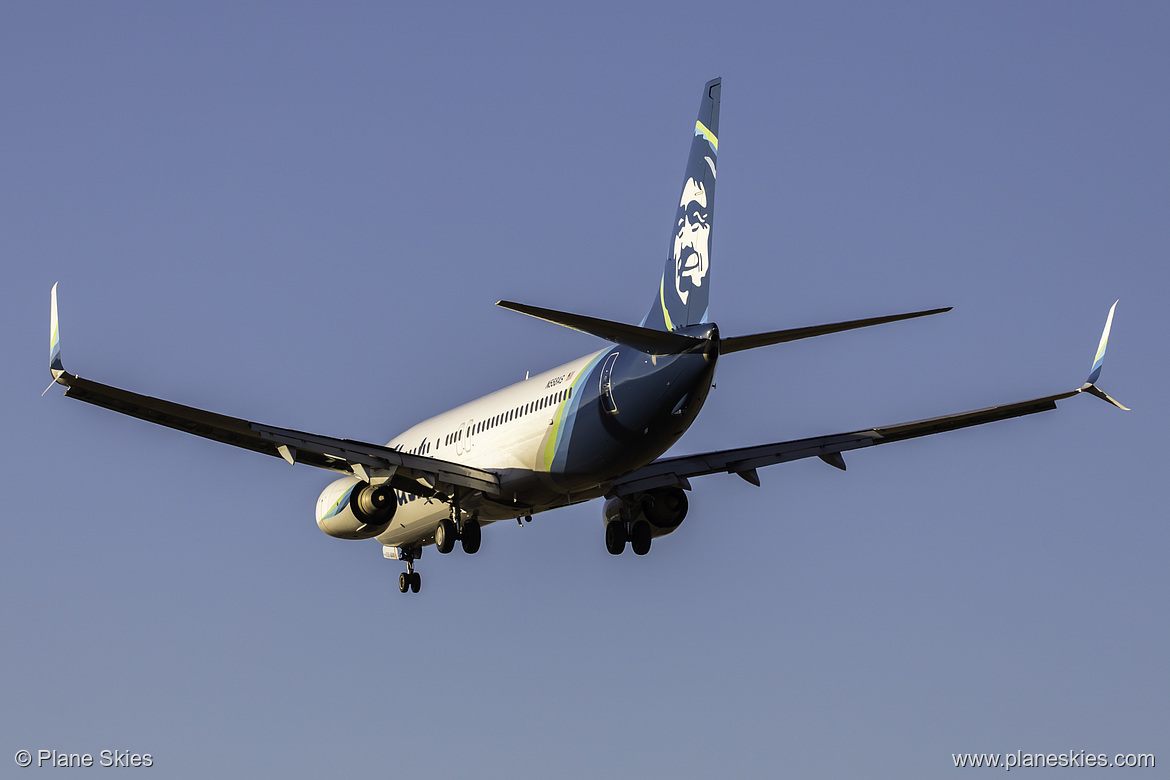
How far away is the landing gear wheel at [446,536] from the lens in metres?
43.0

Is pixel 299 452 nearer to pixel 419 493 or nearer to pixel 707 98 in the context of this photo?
pixel 419 493

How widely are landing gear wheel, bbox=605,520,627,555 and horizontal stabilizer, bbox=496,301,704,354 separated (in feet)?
32.0

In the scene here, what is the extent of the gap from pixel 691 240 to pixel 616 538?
9.96 meters

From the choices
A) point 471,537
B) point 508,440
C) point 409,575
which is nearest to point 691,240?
point 508,440

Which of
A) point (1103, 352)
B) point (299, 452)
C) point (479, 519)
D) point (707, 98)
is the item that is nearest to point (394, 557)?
point (479, 519)

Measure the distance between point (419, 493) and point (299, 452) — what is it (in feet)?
13.6

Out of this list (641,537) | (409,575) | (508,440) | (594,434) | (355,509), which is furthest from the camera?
(409,575)

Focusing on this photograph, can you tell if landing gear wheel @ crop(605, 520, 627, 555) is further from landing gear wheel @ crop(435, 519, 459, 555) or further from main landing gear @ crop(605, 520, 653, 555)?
landing gear wheel @ crop(435, 519, 459, 555)

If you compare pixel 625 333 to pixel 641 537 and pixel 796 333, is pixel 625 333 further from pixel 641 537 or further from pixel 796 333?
pixel 641 537

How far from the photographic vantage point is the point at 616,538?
44.7m

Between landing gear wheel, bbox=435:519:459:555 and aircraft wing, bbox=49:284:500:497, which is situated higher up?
aircraft wing, bbox=49:284:500:497

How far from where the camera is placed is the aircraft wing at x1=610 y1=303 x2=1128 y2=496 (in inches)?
1714

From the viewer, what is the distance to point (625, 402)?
124ft

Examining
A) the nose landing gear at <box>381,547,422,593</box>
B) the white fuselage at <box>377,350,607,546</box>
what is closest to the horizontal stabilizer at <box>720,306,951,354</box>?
the white fuselage at <box>377,350,607,546</box>
